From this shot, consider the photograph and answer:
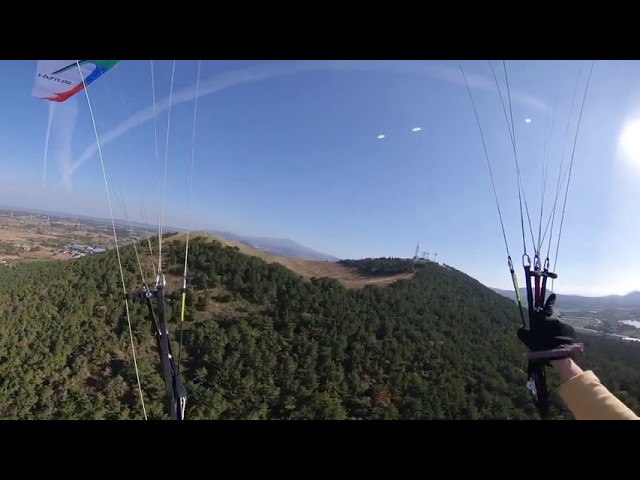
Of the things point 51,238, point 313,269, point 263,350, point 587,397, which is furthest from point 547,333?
point 51,238

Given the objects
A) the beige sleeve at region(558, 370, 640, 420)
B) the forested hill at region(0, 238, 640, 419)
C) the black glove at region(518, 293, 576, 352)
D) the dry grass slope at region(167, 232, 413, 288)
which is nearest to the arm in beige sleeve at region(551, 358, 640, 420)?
the beige sleeve at region(558, 370, 640, 420)

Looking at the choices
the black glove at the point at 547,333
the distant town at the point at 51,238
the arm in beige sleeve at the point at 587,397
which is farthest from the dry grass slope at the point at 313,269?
the arm in beige sleeve at the point at 587,397

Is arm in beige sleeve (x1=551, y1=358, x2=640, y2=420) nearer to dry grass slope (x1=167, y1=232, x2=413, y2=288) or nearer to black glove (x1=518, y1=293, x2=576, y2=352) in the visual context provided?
black glove (x1=518, y1=293, x2=576, y2=352)

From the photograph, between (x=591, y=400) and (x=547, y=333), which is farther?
(x=547, y=333)

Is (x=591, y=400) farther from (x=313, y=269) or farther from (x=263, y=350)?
(x=313, y=269)

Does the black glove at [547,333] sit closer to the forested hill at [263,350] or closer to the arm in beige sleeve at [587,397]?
the arm in beige sleeve at [587,397]
